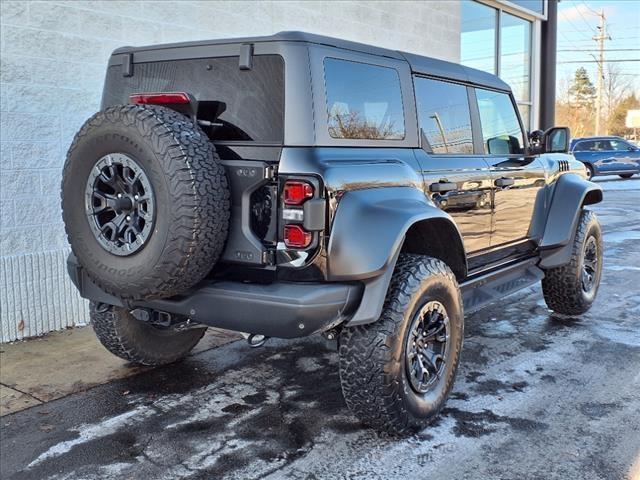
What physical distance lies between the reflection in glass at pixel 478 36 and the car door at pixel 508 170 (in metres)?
7.96

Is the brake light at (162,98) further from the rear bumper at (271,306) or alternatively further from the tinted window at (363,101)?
the rear bumper at (271,306)

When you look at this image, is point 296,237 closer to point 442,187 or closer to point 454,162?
point 442,187

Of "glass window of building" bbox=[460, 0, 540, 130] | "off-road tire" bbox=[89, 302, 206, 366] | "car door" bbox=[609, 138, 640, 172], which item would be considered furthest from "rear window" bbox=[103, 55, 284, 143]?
"car door" bbox=[609, 138, 640, 172]

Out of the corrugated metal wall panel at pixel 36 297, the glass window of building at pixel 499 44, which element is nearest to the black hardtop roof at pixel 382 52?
the corrugated metal wall panel at pixel 36 297

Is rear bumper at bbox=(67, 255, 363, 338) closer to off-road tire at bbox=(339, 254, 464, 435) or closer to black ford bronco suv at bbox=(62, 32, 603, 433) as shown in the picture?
black ford bronco suv at bbox=(62, 32, 603, 433)

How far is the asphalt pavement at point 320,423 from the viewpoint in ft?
10.8

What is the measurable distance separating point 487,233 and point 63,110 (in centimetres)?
364

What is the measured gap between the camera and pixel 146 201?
3.17 meters

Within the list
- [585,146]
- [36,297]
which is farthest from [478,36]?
[585,146]

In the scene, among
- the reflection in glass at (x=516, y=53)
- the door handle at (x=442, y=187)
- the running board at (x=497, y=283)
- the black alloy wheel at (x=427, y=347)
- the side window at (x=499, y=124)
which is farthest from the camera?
the reflection in glass at (x=516, y=53)

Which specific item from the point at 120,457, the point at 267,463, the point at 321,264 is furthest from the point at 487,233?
the point at 120,457

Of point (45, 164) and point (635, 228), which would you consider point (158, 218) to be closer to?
point (45, 164)

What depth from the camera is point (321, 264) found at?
321 cm

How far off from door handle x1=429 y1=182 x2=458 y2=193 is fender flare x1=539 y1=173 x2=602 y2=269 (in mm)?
1704
